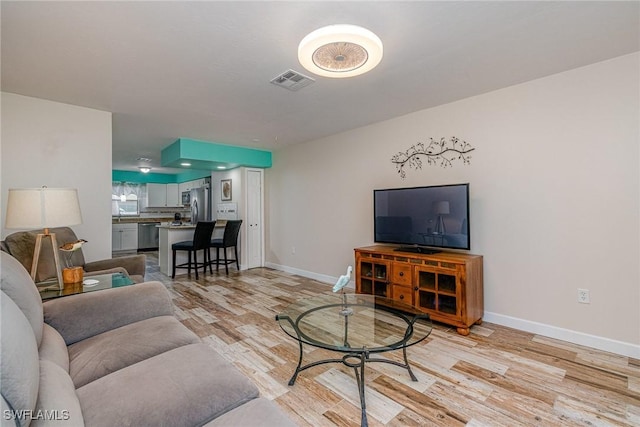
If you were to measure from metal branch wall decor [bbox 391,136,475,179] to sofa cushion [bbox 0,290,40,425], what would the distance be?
3403 mm

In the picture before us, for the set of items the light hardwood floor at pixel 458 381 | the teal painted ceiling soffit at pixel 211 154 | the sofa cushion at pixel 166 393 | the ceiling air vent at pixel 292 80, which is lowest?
the light hardwood floor at pixel 458 381

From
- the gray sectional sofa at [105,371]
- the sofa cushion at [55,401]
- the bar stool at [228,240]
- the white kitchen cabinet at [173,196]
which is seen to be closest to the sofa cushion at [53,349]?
the gray sectional sofa at [105,371]

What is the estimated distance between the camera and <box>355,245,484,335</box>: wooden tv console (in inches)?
103

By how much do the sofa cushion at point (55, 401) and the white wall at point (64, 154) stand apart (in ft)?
8.92

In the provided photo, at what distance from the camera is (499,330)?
2.72m

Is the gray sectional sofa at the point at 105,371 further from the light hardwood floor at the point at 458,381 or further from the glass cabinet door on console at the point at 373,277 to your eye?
the glass cabinet door on console at the point at 373,277

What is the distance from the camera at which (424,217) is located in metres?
3.08

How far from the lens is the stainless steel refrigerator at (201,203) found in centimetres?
685

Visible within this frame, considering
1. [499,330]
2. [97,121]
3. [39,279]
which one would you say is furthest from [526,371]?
[97,121]

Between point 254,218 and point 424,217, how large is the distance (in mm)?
3611

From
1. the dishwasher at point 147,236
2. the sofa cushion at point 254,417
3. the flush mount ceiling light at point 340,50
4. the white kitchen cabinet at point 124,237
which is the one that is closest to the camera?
the sofa cushion at point 254,417

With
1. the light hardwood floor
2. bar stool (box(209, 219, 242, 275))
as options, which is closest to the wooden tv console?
the light hardwood floor

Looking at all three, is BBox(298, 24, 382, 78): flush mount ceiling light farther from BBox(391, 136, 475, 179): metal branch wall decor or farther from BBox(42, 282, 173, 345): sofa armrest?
BBox(42, 282, 173, 345): sofa armrest

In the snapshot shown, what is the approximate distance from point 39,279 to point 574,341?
4260 mm
